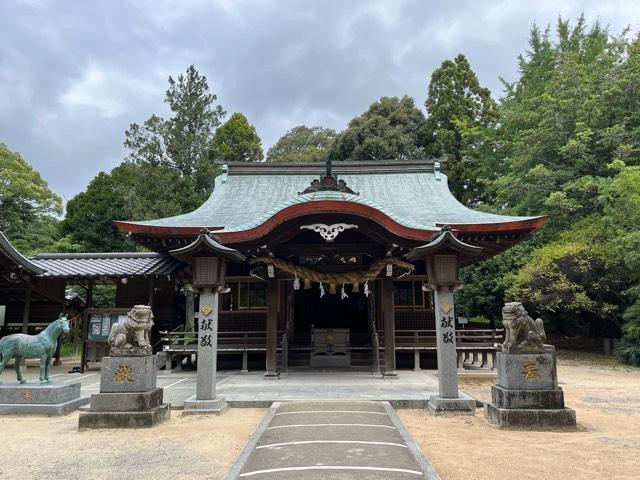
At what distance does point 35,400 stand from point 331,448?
5.72 meters

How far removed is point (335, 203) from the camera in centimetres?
1031

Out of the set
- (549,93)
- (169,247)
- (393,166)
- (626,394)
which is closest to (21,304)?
(169,247)

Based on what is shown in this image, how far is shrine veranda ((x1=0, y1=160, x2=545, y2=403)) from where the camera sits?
10328 millimetres

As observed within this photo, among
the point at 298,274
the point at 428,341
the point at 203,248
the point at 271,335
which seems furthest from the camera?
the point at 428,341

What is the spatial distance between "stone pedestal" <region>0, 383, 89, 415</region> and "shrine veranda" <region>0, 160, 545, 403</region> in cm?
255

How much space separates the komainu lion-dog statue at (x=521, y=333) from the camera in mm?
6883

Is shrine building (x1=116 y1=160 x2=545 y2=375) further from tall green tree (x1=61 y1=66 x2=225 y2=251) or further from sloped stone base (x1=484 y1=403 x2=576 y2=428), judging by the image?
tall green tree (x1=61 y1=66 x2=225 y2=251)

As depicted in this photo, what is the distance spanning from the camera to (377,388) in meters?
9.56

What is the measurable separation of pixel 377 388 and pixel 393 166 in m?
11.4

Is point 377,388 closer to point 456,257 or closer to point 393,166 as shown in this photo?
point 456,257

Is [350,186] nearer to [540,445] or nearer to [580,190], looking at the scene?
[580,190]

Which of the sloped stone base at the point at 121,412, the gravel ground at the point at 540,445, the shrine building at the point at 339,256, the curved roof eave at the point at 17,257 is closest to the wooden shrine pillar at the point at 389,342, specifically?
the shrine building at the point at 339,256

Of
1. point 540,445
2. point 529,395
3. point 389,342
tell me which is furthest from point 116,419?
point 389,342

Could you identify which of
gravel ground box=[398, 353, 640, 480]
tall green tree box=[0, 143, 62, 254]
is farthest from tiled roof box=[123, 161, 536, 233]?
tall green tree box=[0, 143, 62, 254]
